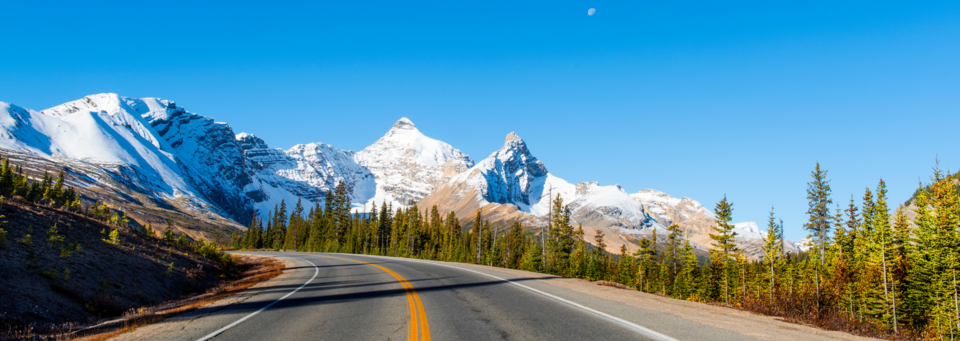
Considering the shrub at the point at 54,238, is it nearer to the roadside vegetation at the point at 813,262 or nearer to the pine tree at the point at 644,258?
the roadside vegetation at the point at 813,262

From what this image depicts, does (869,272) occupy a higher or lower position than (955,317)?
higher

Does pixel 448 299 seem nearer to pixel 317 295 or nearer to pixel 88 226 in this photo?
pixel 317 295

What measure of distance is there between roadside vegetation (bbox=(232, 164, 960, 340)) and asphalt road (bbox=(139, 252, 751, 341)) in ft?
15.3

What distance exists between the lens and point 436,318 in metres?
9.73

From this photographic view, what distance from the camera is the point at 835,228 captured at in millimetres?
45031

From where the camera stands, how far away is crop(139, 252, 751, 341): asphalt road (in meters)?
8.11

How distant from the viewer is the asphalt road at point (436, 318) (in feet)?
26.6

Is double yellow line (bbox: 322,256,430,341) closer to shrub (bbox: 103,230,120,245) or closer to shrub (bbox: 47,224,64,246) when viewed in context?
shrub (bbox: 47,224,64,246)

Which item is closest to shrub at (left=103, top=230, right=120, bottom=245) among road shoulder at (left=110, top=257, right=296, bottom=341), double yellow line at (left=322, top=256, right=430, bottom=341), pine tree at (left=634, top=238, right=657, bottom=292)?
road shoulder at (left=110, top=257, right=296, bottom=341)

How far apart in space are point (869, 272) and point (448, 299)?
31.0 meters

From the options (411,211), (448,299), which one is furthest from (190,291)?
(411,211)

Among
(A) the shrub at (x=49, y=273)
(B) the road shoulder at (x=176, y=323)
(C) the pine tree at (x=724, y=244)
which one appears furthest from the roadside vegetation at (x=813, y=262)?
(A) the shrub at (x=49, y=273)

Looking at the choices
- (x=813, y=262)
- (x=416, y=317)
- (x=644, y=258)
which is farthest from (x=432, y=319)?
(x=644, y=258)

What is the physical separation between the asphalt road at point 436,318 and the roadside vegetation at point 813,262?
4.67m
